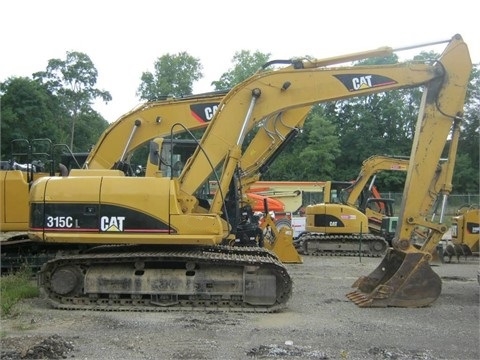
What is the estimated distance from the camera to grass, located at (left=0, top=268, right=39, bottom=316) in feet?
24.8

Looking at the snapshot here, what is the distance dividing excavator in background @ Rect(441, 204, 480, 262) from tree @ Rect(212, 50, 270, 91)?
46.9 metres

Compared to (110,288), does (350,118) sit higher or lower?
higher

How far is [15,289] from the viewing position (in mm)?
8734

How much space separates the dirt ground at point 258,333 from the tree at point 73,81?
50.4 m

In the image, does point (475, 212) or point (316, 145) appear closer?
point (475, 212)

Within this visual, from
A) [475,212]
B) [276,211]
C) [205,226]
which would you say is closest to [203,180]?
[205,226]

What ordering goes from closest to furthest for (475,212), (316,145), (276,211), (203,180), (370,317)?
(370,317) → (203,180) → (475,212) → (276,211) → (316,145)

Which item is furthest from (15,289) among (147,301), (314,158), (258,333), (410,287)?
(314,158)

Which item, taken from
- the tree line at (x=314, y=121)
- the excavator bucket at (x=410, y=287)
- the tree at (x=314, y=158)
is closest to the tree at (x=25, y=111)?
the tree line at (x=314, y=121)

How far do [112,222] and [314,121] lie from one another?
1800 inches

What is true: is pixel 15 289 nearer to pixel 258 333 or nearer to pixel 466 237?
pixel 258 333

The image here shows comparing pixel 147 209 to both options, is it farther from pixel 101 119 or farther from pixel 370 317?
pixel 101 119

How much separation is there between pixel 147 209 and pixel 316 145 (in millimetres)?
44689

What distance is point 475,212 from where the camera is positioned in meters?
15.3
